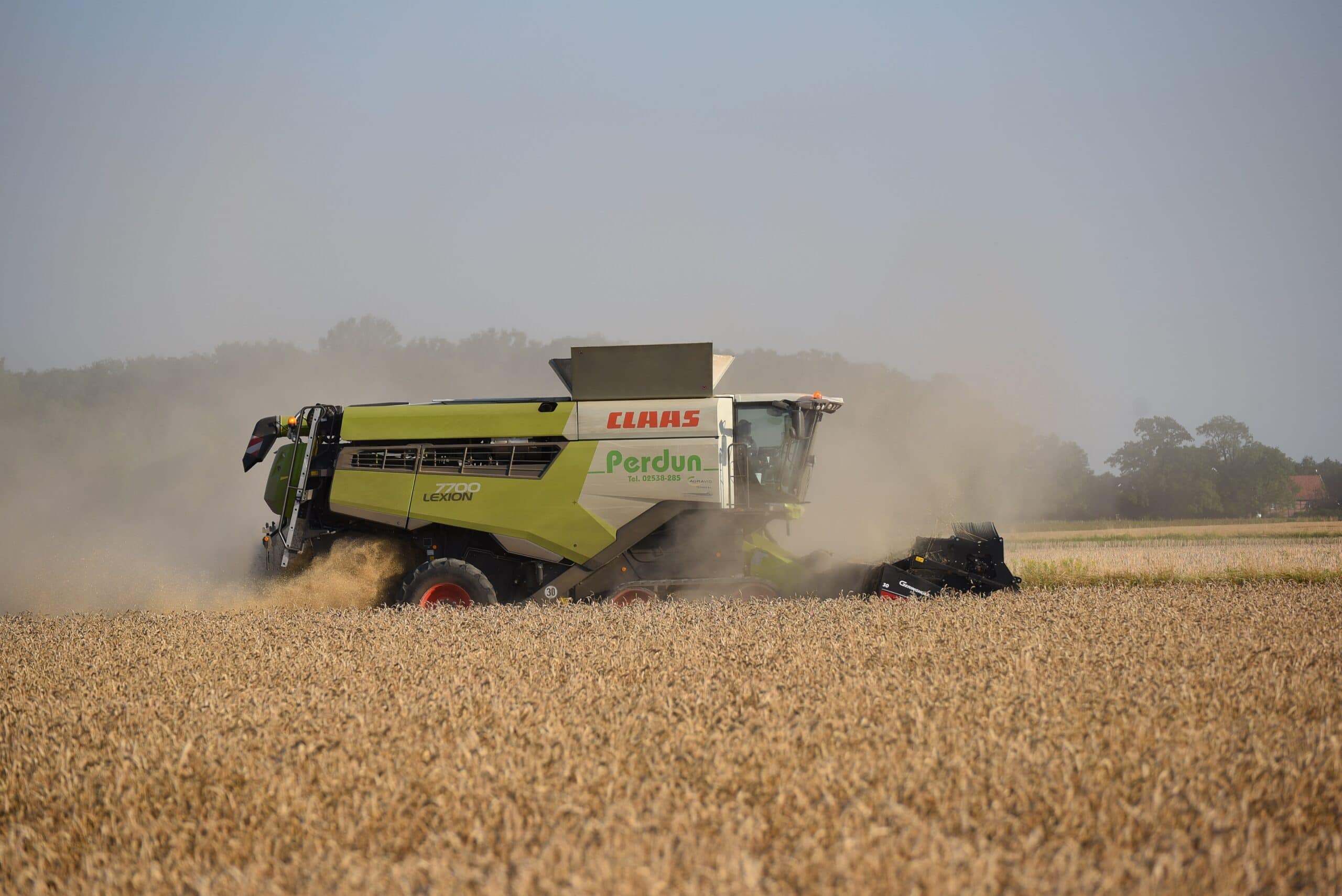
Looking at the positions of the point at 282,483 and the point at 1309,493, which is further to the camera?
the point at 1309,493

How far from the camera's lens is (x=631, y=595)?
8648mm

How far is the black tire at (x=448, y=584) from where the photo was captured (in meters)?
8.66

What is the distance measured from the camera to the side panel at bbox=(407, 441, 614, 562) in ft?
28.8

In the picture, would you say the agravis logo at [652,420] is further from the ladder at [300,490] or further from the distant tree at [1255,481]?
the distant tree at [1255,481]

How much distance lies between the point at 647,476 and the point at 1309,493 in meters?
72.6

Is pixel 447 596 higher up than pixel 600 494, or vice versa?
pixel 600 494

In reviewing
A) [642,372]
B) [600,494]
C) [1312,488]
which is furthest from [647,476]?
[1312,488]

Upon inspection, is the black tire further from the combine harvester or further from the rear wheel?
the rear wheel

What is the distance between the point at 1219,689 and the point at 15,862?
430cm

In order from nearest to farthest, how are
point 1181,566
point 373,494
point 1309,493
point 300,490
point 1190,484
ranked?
1. point 373,494
2. point 300,490
3. point 1181,566
4. point 1190,484
5. point 1309,493

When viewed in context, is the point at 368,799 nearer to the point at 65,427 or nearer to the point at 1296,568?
the point at 1296,568

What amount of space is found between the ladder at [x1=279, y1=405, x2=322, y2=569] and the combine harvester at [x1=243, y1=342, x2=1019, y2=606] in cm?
2

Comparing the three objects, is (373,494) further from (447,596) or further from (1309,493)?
(1309,493)

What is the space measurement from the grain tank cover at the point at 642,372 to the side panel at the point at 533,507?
561 mm
